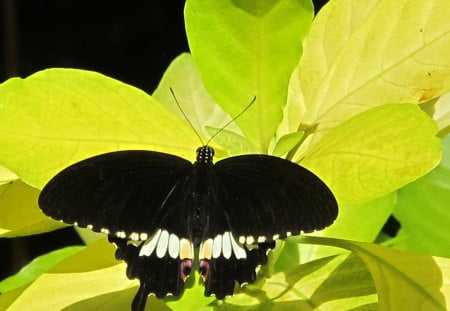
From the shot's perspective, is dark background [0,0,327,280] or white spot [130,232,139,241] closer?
white spot [130,232,139,241]

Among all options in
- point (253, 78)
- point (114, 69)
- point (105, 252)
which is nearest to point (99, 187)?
point (105, 252)

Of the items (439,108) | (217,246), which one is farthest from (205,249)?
(439,108)

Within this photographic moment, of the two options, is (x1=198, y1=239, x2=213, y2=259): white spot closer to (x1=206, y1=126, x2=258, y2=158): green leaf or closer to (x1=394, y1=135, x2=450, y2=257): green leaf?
(x1=206, y1=126, x2=258, y2=158): green leaf

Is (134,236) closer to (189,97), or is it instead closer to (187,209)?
(187,209)

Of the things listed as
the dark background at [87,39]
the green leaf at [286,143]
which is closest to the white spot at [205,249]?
the green leaf at [286,143]

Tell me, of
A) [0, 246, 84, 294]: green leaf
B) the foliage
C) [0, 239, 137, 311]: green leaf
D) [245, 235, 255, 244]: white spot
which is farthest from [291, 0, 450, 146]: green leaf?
[0, 246, 84, 294]: green leaf
